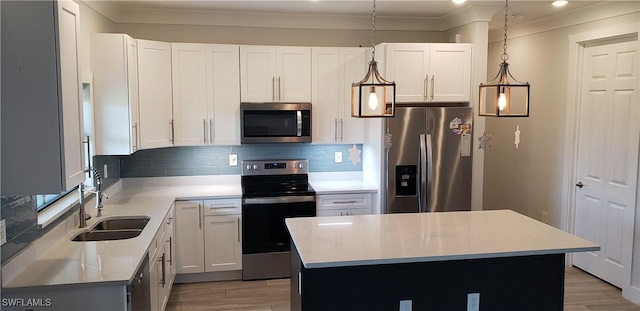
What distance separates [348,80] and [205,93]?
1.39m

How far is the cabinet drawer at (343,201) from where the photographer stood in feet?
15.8

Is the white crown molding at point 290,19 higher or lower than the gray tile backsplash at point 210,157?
higher

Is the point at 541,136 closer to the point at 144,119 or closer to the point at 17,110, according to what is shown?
the point at 144,119

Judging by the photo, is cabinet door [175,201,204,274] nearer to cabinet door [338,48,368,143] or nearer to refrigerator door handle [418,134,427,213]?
cabinet door [338,48,368,143]

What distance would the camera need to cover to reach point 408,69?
181 inches

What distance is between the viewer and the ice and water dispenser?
181 inches

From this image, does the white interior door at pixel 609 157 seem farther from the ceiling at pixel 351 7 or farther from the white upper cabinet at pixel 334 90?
the white upper cabinet at pixel 334 90

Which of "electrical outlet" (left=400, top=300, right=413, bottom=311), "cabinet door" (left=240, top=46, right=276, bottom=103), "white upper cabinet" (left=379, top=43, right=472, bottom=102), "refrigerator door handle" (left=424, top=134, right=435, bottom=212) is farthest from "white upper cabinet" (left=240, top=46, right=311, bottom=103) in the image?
"electrical outlet" (left=400, top=300, right=413, bottom=311)

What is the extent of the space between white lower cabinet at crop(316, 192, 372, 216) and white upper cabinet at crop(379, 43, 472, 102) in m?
1.00

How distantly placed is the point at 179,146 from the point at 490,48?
12.7 feet

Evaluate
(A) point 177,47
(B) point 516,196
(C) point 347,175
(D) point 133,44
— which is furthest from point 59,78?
(B) point 516,196

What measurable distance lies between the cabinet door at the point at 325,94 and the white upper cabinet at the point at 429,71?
0.56 meters

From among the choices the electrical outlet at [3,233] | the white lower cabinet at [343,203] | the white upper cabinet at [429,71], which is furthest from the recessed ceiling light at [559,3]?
the electrical outlet at [3,233]

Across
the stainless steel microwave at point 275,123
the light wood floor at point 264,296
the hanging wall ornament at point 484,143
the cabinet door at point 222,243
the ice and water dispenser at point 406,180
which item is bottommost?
the light wood floor at point 264,296
